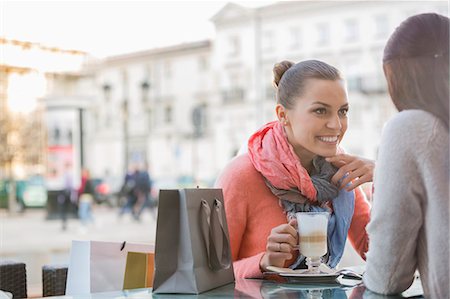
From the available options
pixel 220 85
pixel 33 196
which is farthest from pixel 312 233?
pixel 220 85

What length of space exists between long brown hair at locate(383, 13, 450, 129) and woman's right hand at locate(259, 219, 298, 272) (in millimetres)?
419

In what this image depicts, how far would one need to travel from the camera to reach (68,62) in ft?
68.1

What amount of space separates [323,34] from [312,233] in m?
25.9

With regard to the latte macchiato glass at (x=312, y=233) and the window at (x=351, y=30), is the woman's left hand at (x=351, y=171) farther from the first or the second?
the window at (x=351, y=30)

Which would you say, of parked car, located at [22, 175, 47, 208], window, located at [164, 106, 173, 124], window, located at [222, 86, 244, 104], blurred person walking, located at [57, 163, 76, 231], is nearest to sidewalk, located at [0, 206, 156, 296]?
blurred person walking, located at [57, 163, 76, 231]

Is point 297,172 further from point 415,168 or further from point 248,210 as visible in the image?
point 415,168

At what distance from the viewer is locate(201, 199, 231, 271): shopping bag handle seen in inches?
57.4

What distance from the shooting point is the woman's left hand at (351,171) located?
1.77 metres

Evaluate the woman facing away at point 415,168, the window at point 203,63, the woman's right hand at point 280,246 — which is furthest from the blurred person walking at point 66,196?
the window at point 203,63

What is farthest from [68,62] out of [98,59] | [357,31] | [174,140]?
[98,59]

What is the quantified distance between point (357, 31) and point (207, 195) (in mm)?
25273

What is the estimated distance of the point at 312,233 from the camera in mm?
1526

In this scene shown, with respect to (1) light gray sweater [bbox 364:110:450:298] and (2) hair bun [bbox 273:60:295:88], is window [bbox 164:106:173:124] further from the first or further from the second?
(1) light gray sweater [bbox 364:110:450:298]

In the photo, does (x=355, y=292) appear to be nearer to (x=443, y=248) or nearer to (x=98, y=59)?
(x=443, y=248)
